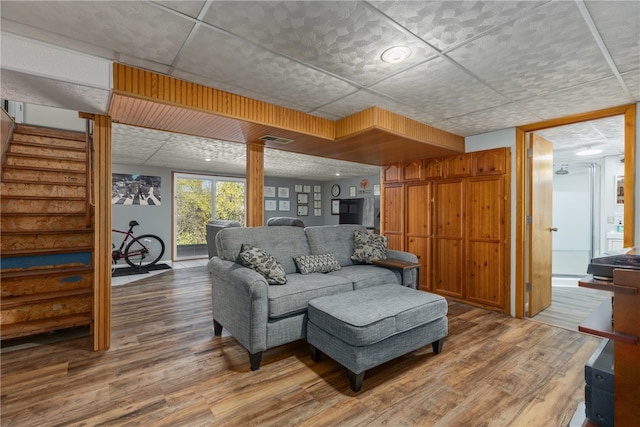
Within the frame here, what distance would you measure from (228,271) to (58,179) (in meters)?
2.65

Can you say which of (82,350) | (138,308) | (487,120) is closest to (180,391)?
(82,350)

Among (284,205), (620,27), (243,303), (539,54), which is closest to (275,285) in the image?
(243,303)

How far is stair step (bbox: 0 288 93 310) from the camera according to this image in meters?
2.57

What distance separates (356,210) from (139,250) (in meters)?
5.15

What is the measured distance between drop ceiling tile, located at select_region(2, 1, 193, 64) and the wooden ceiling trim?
258 mm

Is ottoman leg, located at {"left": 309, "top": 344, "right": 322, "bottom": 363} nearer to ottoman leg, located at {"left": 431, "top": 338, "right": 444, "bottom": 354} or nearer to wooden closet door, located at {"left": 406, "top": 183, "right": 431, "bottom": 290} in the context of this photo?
ottoman leg, located at {"left": 431, "top": 338, "right": 444, "bottom": 354}

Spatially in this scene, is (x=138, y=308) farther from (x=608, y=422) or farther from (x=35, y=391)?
(x=608, y=422)

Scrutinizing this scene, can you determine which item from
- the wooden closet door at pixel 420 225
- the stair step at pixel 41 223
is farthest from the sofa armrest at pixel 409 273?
the stair step at pixel 41 223

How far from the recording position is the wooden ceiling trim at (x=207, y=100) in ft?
6.89

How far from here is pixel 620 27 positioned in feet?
5.25

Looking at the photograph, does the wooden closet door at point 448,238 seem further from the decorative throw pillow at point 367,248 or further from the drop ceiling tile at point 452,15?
the drop ceiling tile at point 452,15

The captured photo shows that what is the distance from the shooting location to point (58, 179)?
11.2 feet

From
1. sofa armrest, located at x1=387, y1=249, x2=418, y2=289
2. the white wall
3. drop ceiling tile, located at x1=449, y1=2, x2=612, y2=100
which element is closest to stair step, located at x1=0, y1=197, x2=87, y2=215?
sofa armrest, located at x1=387, y1=249, x2=418, y2=289

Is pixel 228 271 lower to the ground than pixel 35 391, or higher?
higher
